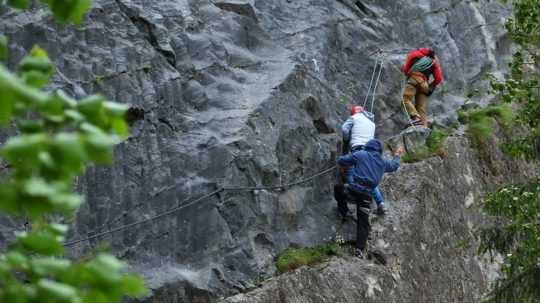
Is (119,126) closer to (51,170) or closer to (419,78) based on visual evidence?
(51,170)

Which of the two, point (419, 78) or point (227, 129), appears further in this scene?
point (419, 78)

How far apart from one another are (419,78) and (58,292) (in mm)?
13762

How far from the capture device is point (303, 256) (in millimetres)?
12711

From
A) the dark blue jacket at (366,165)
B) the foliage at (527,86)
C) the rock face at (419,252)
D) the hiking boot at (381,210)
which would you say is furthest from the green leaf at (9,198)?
the hiking boot at (381,210)

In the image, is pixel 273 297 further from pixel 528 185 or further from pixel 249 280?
pixel 528 185

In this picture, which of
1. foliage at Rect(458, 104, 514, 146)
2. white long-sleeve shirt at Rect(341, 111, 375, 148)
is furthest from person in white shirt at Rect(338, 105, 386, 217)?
foliage at Rect(458, 104, 514, 146)

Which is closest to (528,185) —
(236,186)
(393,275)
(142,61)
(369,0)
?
(393,275)

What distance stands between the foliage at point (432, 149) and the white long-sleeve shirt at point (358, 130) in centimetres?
186

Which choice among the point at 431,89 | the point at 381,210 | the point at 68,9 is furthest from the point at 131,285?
the point at 431,89

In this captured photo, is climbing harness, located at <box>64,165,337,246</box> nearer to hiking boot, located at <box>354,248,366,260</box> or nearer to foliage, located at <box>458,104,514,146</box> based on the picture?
hiking boot, located at <box>354,248,366,260</box>

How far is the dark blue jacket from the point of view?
13.2 m

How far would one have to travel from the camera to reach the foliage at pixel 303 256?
40.6ft

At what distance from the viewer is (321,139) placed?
14.5 metres

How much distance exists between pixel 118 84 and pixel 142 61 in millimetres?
681
